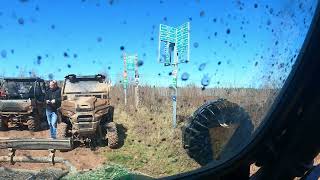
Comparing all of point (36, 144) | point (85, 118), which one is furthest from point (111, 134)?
point (36, 144)

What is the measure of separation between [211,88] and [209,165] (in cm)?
27

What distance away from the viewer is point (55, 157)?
1.28 metres

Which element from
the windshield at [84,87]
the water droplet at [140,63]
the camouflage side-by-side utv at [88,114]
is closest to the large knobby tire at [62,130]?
the camouflage side-by-side utv at [88,114]

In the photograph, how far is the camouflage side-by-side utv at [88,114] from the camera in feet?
3.93

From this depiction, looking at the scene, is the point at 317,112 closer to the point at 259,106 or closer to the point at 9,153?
the point at 259,106

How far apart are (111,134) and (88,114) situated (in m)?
0.09

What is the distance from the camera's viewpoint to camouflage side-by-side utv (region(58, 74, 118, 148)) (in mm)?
1199

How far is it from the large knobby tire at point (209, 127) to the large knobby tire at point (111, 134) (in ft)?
0.64

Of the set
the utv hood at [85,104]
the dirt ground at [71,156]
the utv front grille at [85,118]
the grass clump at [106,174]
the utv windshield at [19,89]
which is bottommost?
the grass clump at [106,174]

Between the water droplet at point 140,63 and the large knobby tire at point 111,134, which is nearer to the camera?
the water droplet at point 140,63

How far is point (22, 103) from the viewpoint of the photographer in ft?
4.56

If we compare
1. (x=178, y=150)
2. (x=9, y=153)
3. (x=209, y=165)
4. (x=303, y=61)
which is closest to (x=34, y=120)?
(x=9, y=153)

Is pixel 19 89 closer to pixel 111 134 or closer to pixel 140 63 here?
pixel 111 134

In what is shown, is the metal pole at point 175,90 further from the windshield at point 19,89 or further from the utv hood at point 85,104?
the windshield at point 19,89
